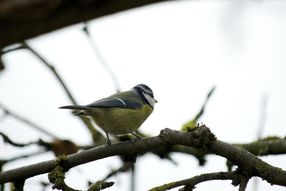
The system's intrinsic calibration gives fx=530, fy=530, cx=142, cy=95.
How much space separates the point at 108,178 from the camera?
3775mm

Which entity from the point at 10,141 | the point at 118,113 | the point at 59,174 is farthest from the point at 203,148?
the point at 118,113


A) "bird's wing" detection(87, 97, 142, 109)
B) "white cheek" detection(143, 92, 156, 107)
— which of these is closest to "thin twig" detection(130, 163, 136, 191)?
"bird's wing" detection(87, 97, 142, 109)

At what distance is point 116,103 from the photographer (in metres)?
4.62

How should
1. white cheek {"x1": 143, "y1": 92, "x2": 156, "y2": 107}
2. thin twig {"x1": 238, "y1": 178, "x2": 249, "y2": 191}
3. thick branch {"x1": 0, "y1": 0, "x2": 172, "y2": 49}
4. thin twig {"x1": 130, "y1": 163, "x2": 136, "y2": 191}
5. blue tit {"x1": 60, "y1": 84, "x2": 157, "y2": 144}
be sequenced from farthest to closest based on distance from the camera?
white cheek {"x1": 143, "y1": 92, "x2": 156, "y2": 107} → blue tit {"x1": 60, "y1": 84, "x2": 157, "y2": 144} → thin twig {"x1": 130, "y1": 163, "x2": 136, "y2": 191} → thin twig {"x1": 238, "y1": 178, "x2": 249, "y2": 191} → thick branch {"x1": 0, "y1": 0, "x2": 172, "y2": 49}

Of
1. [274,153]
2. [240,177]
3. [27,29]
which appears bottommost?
[27,29]

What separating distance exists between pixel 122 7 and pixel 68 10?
13cm

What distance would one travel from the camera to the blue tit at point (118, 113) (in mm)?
4410

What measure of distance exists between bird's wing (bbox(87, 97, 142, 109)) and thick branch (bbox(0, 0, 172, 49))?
3.04m

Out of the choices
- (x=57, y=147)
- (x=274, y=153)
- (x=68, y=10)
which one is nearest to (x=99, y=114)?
(x=57, y=147)

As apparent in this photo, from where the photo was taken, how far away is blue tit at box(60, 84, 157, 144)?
4410 millimetres

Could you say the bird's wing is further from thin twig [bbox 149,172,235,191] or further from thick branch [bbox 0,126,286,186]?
thin twig [bbox 149,172,235,191]

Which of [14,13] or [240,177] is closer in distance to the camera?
[14,13]

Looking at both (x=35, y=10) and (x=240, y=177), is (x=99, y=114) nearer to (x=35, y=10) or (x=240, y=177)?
(x=240, y=177)

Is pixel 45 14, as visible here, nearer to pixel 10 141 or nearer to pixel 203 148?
pixel 203 148
